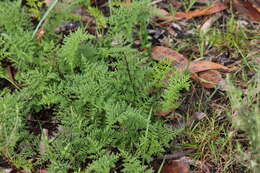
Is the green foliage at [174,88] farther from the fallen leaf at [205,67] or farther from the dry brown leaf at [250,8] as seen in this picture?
the dry brown leaf at [250,8]

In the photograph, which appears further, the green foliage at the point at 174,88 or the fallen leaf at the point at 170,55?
the fallen leaf at the point at 170,55

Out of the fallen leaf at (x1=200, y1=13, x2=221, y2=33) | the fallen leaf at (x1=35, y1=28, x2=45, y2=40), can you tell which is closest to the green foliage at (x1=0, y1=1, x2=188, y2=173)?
the fallen leaf at (x1=35, y1=28, x2=45, y2=40)

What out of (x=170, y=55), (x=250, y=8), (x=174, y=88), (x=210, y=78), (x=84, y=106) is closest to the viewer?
(x=174, y=88)

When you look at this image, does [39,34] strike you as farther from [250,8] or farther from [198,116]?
[250,8]

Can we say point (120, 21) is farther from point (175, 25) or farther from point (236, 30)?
point (236, 30)

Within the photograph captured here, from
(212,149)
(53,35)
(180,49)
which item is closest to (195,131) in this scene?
(212,149)

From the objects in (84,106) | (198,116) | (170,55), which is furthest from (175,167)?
(170,55)

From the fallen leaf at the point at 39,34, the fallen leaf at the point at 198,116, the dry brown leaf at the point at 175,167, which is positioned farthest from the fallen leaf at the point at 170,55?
the fallen leaf at the point at 39,34
